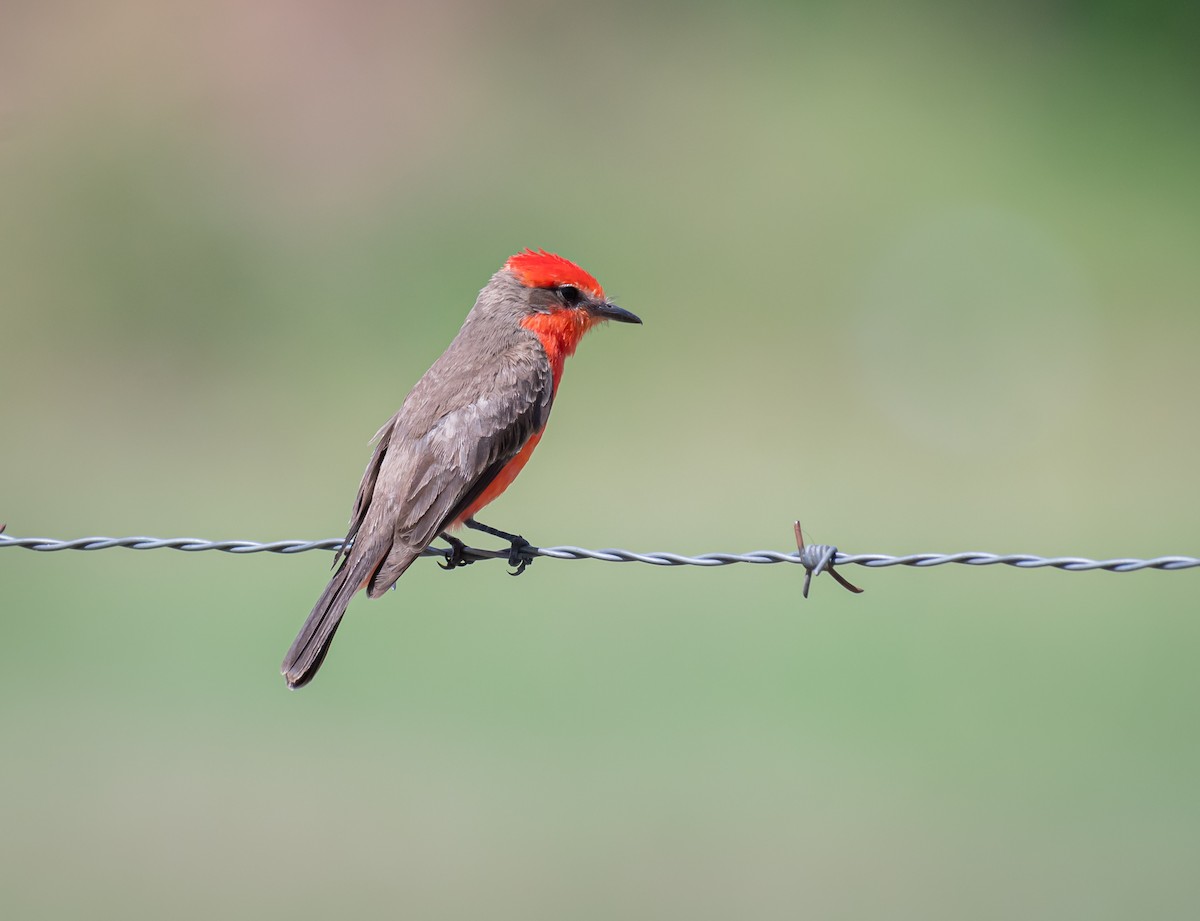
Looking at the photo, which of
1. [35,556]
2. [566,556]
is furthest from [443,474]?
[35,556]

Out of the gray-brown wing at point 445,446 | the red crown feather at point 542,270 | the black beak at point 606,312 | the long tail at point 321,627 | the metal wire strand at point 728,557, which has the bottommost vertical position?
the long tail at point 321,627

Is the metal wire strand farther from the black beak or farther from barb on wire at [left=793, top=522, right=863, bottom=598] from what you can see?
the black beak

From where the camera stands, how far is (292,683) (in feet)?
18.0

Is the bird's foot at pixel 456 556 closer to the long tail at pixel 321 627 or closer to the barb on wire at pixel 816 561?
the long tail at pixel 321 627

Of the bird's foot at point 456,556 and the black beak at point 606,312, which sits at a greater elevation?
the black beak at point 606,312

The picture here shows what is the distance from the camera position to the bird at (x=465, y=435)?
5812 mm

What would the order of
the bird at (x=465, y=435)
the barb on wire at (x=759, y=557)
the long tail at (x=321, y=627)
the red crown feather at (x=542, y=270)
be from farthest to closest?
the red crown feather at (x=542, y=270)
the bird at (x=465, y=435)
the long tail at (x=321, y=627)
the barb on wire at (x=759, y=557)

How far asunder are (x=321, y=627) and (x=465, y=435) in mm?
1058

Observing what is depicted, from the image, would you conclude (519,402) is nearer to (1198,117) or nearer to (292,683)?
(292,683)

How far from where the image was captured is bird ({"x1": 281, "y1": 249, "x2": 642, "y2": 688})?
19.1ft

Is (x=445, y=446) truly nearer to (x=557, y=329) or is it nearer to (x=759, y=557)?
(x=557, y=329)

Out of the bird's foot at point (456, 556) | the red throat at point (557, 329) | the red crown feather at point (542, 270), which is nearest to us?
the bird's foot at point (456, 556)

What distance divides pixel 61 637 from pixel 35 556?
12.4ft

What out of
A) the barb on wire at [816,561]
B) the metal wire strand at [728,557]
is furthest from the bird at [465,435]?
the barb on wire at [816,561]
